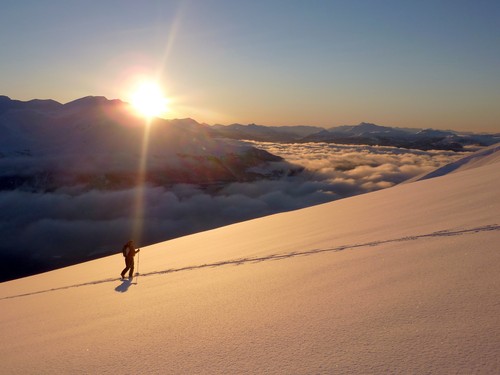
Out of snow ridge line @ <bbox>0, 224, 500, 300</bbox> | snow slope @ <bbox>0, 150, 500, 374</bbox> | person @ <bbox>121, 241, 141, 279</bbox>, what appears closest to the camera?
Answer: snow slope @ <bbox>0, 150, 500, 374</bbox>

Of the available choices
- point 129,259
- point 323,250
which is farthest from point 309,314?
point 129,259

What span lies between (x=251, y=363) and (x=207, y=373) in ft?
1.11

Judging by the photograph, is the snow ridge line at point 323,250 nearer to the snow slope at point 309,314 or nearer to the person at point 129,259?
the snow slope at point 309,314

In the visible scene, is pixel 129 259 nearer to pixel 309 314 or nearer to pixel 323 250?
pixel 323 250

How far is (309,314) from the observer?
12.6ft

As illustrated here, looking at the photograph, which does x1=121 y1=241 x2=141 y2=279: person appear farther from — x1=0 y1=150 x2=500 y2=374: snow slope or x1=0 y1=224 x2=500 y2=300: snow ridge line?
x1=0 y1=150 x2=500 y2=374: snow slope

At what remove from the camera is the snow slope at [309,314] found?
9.35ft

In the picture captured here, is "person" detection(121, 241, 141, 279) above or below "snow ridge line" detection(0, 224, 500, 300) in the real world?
below

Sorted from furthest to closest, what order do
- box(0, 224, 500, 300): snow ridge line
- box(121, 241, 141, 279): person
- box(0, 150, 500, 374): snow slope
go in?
box(121, 241, 141, 279): person → box(0, 224, 500, 300): snow ridge line → box(0, 150, 500, 374): snow slope

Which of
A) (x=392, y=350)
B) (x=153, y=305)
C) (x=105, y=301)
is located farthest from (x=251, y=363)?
(x=105, y=301)

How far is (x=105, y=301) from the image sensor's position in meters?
6.86

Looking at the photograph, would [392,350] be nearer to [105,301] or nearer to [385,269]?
[385,269]

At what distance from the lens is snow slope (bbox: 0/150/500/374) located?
285cm

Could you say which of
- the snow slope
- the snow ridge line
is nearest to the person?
the snow ridge line
